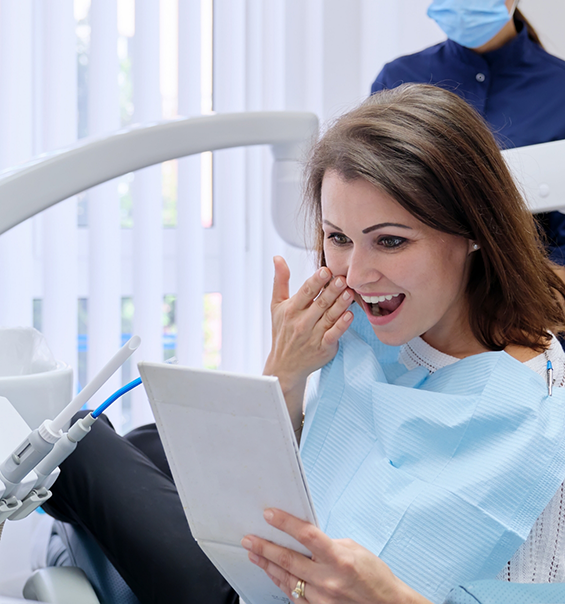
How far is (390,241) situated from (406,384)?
0.76 feet

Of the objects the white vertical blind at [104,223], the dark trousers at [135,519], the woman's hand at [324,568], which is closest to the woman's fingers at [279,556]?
the woman's hand at [324,568]

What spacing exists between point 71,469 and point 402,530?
51 centimetres

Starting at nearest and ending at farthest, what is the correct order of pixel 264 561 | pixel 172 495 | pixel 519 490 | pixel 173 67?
1. pixel 264 561
2. pixel 519 490
3. pixel 172 495
4. pixel 173 67

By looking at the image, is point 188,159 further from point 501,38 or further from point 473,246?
point 473,246

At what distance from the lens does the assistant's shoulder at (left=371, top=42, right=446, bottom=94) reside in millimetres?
1448

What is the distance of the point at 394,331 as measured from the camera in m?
0.88

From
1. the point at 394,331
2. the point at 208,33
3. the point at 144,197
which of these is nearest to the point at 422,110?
the point at 394,331

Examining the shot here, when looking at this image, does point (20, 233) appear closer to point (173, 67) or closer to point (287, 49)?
point (173, 67)

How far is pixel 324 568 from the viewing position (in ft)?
2.02

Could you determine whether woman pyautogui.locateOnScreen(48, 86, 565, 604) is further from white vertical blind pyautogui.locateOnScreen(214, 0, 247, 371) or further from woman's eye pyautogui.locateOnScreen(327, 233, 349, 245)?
white vertical blind pyautogui.locateOnScreen(214, 0, 247, 371)

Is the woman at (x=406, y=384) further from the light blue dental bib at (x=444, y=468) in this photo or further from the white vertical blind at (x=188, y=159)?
the white vertical blind at (x=188, y=159)

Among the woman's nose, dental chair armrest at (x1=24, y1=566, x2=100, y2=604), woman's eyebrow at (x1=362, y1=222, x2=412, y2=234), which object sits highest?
woman's eyebrow at (x1=362, y1=222, x2=412, y2=234)

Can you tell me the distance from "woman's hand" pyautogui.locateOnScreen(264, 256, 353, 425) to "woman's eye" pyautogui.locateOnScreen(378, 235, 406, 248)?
0.10 metres

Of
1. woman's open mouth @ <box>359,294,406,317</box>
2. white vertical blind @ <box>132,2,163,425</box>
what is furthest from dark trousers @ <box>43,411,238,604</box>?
white vertical blind @ <box>132,2,163,425</box>
